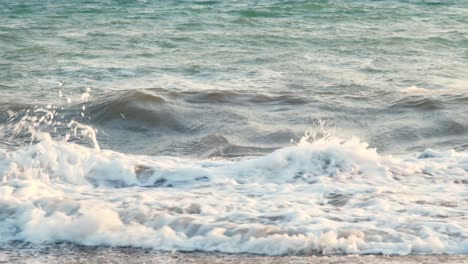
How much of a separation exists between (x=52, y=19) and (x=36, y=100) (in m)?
7.86

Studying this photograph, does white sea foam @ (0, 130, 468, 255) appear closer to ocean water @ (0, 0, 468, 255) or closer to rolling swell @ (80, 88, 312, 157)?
ocean water @ (0, 0, 468, 255)

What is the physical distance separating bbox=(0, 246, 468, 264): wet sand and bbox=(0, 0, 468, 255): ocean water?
0.08m

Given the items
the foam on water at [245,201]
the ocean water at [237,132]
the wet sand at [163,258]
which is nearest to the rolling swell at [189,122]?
the ocean water at [237,132]

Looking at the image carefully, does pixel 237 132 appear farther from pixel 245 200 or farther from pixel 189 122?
pixel 245 200

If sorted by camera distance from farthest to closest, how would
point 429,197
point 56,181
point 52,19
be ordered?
point 52,19
point 56,181
point 429,197

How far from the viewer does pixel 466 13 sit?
57.8ft

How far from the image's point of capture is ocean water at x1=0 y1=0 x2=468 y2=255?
190 inches

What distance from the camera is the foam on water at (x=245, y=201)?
15.3 ft

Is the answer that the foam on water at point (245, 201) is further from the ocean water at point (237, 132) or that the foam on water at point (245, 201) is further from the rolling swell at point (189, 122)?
the rolling swell at point (189, 122)

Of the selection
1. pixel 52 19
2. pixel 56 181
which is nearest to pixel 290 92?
pixel 56 181

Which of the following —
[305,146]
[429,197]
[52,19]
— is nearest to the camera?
[429,197]

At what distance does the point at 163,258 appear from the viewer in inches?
176

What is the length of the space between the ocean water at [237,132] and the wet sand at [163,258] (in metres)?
0.08

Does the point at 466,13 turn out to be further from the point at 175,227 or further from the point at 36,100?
the point at 175,227
